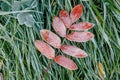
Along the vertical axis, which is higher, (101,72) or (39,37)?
(39,37)

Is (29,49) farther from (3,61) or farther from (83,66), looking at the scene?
(83,66)

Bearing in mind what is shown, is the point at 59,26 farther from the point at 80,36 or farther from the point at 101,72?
the point at 101,72

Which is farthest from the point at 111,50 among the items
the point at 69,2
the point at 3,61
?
the point at 3,61

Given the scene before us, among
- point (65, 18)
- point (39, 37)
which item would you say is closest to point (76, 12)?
point (65, 18)

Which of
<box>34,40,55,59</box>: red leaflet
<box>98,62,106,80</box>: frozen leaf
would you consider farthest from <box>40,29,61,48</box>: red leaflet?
<box>98,62,106,80</box>: frozen leaf

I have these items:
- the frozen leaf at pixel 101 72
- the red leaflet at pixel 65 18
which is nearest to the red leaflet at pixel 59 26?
the red leaflet at pixel 65 18

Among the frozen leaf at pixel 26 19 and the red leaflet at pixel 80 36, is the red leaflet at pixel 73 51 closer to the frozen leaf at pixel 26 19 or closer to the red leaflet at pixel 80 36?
the red leaflet at pixel 80 36
